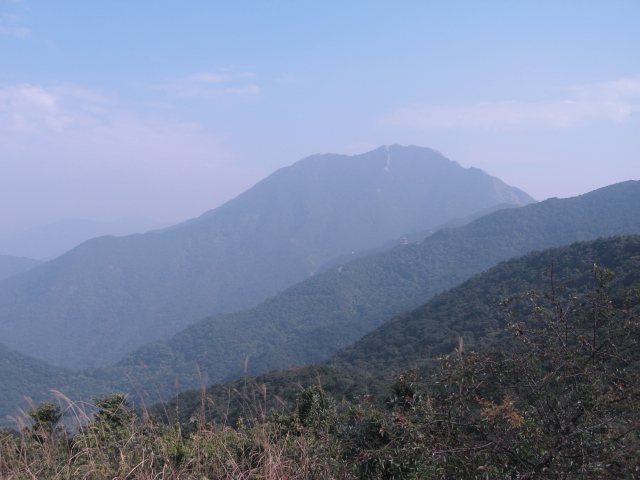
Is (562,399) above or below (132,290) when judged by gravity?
above

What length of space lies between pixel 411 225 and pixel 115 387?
149331 mm

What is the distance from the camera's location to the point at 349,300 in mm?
97562

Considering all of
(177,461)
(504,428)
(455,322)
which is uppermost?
(504,428)

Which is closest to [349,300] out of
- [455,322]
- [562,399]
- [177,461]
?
[455,322]

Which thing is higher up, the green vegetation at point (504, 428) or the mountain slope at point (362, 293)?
the green vegetation at point (504, 428)

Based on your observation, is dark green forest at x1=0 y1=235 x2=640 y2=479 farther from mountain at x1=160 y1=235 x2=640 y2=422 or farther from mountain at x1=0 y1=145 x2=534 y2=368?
mountain at x1=0 y1=145 x2=534 y2=368

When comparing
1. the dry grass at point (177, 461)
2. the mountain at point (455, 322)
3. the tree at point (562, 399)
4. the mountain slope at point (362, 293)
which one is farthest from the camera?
the mountain slope at point (362, 293)

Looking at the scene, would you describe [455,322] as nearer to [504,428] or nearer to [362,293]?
[504,428]

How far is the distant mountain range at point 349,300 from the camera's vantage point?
74.1m

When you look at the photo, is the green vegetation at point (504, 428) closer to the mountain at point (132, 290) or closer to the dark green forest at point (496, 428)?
the dark green forest at point (496, 428)

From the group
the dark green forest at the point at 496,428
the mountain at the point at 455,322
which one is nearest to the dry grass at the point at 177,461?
the dark green forest at the point at 496,428

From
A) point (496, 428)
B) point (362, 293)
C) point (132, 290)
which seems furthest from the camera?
point (132, 290)

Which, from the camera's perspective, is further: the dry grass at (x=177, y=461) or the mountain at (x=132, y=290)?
the mountain at (x=132, y=290)

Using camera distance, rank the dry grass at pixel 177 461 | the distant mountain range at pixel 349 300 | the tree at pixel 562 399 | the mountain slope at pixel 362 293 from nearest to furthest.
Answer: the tree at pixel 562 399 < the dry grass at pixel 177 461 < the distant mountain range at pixel 349 300 < the mountain slope at pixel 362 293
